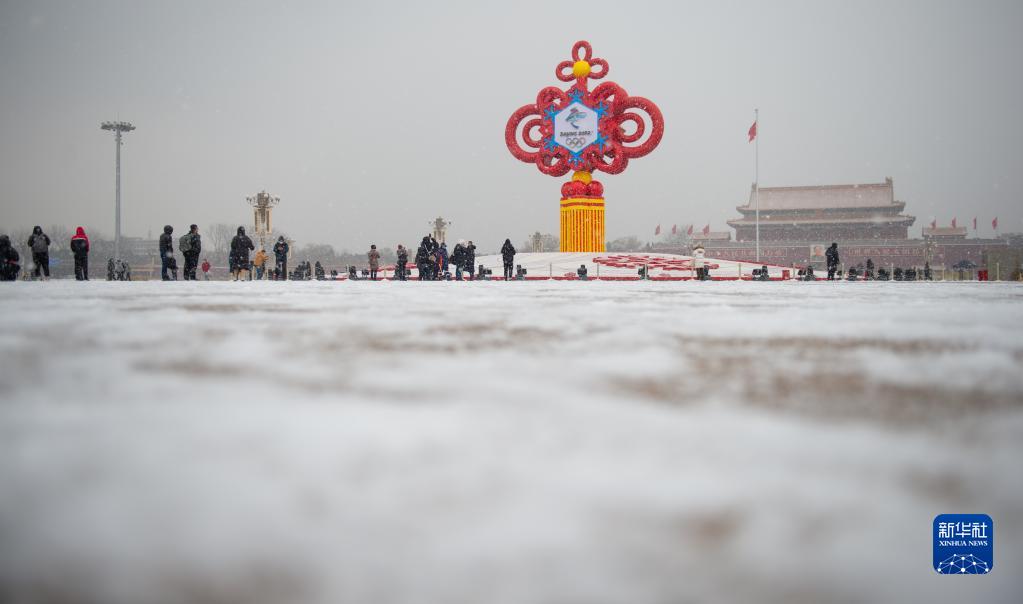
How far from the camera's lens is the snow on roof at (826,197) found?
5078 centimetres

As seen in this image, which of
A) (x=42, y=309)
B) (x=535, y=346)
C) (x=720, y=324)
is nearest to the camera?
(x=535, y=346)

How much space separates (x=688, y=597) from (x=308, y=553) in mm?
382

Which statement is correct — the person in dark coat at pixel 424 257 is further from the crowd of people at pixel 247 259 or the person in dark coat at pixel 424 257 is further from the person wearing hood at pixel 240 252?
the person wearing hood at pixel 240 252

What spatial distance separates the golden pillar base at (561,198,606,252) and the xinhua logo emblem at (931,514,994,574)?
2710 cm

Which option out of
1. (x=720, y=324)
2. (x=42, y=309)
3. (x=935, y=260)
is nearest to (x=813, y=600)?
(x=720, y=324)

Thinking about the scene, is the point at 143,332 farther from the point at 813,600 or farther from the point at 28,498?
the point at 813,600

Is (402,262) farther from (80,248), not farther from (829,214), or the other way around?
(829,214)

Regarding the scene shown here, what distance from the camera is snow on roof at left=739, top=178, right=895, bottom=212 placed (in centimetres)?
5078

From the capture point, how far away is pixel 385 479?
2.76 feet

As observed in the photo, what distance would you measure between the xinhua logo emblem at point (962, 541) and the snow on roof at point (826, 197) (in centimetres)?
5498

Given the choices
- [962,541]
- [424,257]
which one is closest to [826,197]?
[424,257]

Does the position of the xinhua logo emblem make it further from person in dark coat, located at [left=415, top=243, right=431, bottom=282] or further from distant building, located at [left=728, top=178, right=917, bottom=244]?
distant building, located at [left=728, top=178, right=917, bottom=244]

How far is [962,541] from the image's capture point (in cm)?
88

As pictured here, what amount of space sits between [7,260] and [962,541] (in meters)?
16.7
